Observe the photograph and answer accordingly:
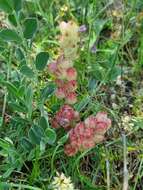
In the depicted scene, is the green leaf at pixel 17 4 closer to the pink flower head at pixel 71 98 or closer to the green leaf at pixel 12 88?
the green leaf at pixel 12 88

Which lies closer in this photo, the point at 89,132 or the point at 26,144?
the point at 89,132

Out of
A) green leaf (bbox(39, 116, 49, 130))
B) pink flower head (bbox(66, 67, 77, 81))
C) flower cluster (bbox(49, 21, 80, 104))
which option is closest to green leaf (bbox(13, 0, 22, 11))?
flower cluster (bbox(49, 21, 80, 104))

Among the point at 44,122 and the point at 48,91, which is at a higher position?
the point at 48,91

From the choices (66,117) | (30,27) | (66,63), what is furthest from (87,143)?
(30,27)

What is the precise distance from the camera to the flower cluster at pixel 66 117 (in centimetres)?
163

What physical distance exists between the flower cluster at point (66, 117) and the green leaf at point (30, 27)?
10.3 inches

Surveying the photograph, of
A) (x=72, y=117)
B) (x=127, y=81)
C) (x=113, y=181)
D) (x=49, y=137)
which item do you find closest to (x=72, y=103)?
(x=72, y=117)

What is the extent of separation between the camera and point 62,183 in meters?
1.56

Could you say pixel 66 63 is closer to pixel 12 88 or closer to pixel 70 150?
pixel 12 88

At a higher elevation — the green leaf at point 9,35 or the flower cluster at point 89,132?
the green leaf at point 9,35

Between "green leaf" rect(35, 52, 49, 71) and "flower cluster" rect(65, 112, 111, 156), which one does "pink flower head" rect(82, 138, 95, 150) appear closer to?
"flower cluster" rect(65, 112, 111, 156)

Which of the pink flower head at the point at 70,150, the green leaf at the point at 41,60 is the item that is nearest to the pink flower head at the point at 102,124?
the pink flower head at the point at 70,150

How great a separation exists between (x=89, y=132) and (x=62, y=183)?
180mm

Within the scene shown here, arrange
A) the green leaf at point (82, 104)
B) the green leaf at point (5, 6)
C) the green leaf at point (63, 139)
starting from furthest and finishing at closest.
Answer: the green leaf at point (82, 104) < the green leaf at point (63, 139) < the green leaf at point (5, 6)
